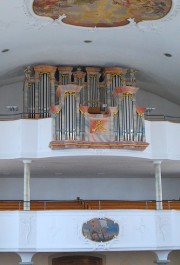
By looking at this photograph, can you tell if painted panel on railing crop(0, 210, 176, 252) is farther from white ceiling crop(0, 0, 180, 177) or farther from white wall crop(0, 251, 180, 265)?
white wall crop(0, 251, 180, 265)

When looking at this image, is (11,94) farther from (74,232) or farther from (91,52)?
(74,232)

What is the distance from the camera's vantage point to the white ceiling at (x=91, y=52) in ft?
60.4

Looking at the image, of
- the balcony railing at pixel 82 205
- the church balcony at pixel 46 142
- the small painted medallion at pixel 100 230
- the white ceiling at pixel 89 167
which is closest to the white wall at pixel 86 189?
the white ceiling at pixel 89 167

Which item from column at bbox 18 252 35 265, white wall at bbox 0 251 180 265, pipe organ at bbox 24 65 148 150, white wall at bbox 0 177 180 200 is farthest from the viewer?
white wall at bbox 0 177 180 200

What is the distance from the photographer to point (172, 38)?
63.1 ft

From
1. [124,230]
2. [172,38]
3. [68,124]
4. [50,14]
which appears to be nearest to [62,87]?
[68,124]

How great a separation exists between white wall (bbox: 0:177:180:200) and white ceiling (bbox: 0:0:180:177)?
2.41 feet

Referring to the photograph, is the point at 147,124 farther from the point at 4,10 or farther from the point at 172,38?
the point at 4,10

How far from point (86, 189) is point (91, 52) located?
22.0 feet

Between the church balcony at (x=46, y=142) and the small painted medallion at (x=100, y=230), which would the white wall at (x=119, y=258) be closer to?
the small painted medallion at (x=100, y=230)

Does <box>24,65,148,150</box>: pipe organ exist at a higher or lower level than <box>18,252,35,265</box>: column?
higher

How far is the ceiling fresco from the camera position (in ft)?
57.8

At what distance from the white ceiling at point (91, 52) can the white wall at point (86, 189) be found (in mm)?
735

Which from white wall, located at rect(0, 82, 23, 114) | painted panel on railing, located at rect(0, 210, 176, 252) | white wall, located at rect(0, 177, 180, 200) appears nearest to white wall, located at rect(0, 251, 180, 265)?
white wall, located at rect(0, 177, 180, 200)
